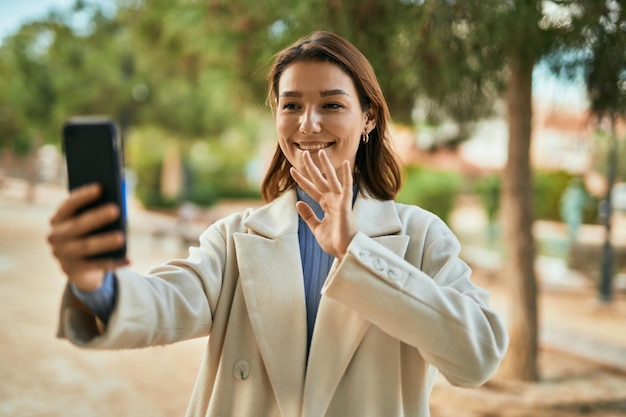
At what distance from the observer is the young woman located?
4.21ft

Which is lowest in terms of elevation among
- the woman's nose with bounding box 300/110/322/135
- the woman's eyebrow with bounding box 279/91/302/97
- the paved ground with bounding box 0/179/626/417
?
the paved ground with bounding box 0/179/626/417

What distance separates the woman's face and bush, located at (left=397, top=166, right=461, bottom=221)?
10.1 m

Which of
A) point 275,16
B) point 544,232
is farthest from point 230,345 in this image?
point 544,232

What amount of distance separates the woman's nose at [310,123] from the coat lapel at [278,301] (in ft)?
0.78

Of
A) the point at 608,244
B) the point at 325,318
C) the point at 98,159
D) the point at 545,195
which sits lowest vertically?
the point at 608,244

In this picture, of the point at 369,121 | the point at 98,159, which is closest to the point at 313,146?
the point at 369,121

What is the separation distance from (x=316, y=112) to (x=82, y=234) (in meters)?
0.69

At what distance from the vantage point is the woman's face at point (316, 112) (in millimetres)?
1519

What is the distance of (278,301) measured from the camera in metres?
1.46

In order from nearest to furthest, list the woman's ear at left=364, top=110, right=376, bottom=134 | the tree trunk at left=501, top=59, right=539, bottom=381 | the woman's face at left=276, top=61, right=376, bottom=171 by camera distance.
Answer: the woman's face at left=276, top=61, right=376, bottom=171 < the woman's ear at left=364, top=110, right=376, bottom=134 < the tree trunk at left=501, top=59, right=539, bottom=381

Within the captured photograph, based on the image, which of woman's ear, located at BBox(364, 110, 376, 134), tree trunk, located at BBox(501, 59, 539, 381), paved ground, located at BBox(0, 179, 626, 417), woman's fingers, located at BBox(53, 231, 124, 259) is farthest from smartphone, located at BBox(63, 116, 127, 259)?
tree trunk, located at BBox(501, 59, 539, 381)

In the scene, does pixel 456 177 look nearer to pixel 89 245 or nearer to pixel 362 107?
pixel 362 107

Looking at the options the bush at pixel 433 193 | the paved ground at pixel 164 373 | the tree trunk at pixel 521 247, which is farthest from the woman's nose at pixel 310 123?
the bush at pixel 433 193

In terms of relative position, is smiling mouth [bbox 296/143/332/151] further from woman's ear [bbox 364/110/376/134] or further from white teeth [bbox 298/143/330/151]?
woman's ear [bbox 364/110/376/134]
